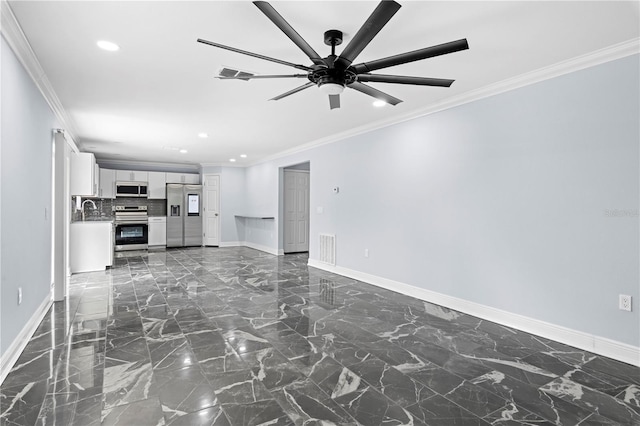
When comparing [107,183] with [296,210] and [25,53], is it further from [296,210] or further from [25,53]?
[25,53]

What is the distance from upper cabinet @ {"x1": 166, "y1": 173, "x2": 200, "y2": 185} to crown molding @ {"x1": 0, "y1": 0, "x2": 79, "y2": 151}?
5447 mm

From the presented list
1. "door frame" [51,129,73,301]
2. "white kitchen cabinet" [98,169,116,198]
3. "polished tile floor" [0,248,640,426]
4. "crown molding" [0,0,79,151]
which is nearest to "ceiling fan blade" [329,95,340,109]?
"polished tile floor" [0,248,640,426]

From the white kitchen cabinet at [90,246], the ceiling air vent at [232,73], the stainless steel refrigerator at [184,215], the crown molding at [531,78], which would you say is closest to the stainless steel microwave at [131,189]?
the stainless steel refrigerator at [184,215]

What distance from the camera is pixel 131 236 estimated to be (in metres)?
8.91

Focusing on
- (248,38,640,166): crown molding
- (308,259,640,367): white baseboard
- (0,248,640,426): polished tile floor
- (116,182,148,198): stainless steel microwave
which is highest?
(248,38,640,166): crown molding

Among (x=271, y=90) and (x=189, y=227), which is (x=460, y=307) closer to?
(x=271, y=90)

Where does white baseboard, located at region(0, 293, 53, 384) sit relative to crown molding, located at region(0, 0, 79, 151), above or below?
below

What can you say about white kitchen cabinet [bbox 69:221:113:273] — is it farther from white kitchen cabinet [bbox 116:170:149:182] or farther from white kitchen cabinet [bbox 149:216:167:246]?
white kitchen cabinet [bbox 116:170:149:182]

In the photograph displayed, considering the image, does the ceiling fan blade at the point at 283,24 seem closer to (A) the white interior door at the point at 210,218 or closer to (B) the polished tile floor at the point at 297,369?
(B) the polished tile floor at the point at 297,369

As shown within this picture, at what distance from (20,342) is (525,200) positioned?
463cm

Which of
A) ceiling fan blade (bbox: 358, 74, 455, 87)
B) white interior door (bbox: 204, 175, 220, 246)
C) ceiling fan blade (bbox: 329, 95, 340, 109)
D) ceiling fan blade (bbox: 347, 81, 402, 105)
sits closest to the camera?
ceiling fan blade (bbox: 358, 74, 455, 87)

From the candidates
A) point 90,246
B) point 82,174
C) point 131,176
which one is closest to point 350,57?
point 82,174

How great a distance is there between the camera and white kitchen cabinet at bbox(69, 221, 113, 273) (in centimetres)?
595

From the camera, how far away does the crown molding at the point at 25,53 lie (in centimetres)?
231
